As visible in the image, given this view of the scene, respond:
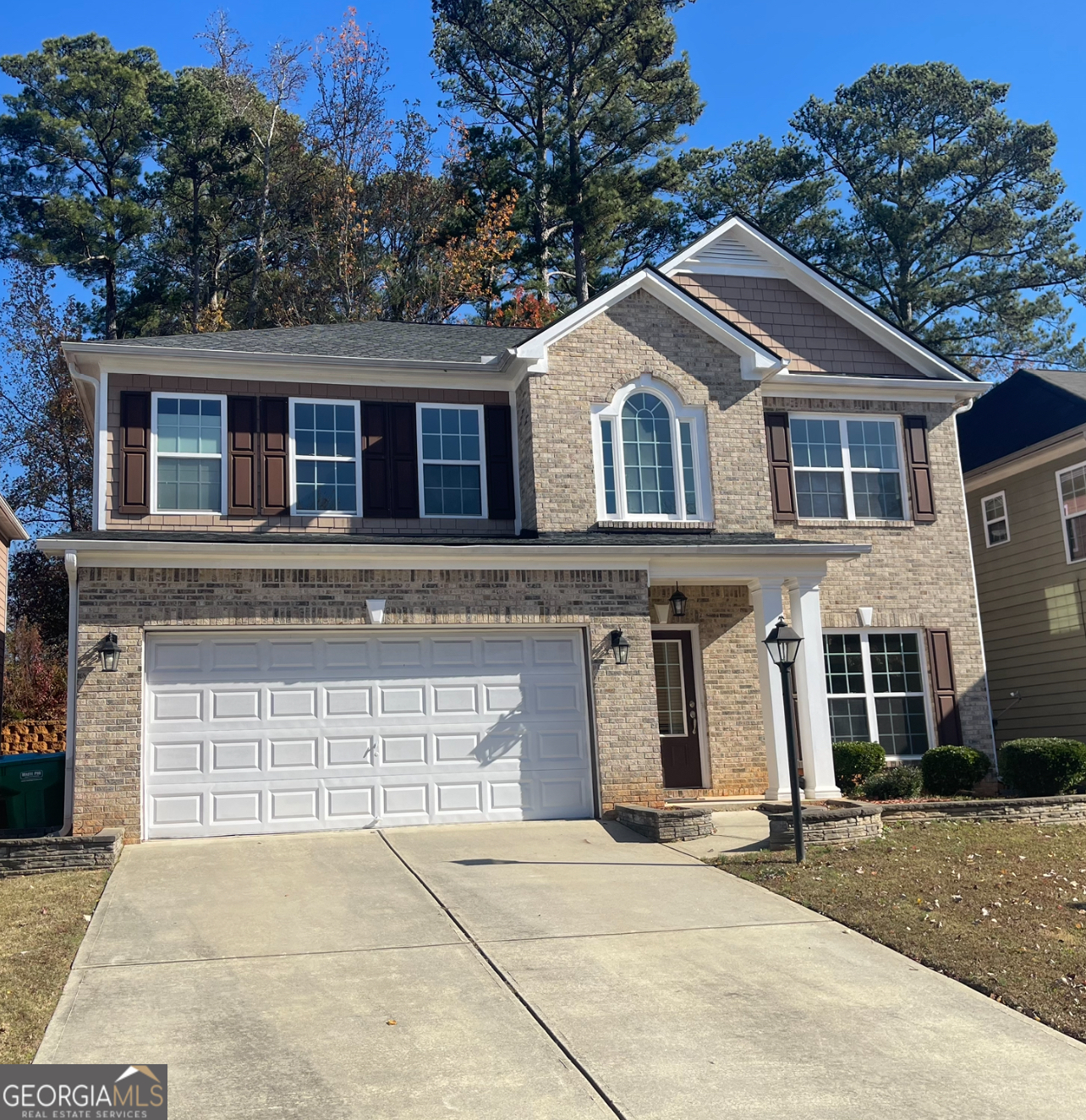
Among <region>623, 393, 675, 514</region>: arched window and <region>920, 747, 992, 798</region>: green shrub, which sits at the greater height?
<region>623, 393, 675, 514</region>: arched window

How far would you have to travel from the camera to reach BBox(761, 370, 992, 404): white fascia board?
18141mm

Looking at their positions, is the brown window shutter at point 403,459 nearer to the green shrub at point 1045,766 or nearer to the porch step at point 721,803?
the porch step at point 721,803

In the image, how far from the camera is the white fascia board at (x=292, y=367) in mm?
15461

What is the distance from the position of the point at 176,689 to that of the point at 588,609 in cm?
491

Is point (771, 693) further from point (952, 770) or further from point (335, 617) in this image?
point (335, 617)

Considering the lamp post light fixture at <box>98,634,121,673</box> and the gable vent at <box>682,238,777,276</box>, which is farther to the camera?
the gable vent at <box>682,238,777,276</box>

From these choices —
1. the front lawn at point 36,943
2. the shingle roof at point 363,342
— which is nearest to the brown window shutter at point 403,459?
the shingle roof at point 363,342

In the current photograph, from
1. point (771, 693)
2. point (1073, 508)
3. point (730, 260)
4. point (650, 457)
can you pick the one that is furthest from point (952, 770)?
point (730, 260)

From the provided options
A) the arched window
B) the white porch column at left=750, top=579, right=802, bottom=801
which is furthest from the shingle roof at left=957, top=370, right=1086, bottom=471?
the arched window

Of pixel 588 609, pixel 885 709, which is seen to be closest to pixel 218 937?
pixel 588 609

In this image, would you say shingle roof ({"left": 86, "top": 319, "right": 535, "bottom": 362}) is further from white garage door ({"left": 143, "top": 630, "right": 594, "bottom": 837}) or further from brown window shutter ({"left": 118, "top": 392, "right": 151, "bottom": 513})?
white garage door ({"left": 143, "top": 630, "right": 594, "bottom": 837})

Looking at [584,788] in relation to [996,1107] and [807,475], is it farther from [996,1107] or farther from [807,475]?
[996,1107]

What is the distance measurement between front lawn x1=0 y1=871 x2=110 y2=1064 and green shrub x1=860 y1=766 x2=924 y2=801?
9.47 meters

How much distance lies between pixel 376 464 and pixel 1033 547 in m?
11.3
